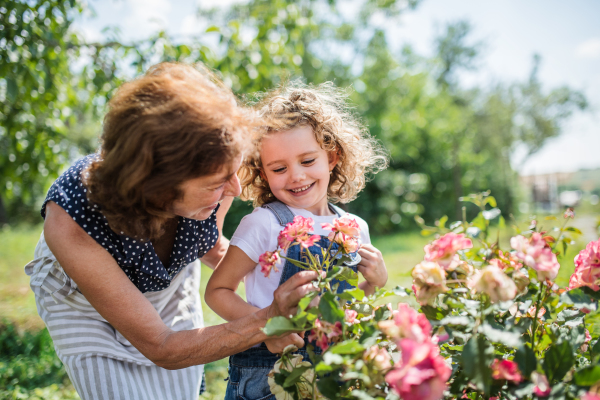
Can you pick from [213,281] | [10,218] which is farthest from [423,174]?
[10,218]

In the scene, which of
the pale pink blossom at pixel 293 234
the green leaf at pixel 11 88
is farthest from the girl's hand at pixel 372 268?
the green leaf at pixel 11 88

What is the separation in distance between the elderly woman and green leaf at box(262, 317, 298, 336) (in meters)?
0.24

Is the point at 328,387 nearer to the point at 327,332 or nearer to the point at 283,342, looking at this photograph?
the point at 327,332

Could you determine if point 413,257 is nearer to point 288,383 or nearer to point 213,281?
point 213,281

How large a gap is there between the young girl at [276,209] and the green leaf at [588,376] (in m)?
0.84

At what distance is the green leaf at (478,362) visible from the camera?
2.71 ft

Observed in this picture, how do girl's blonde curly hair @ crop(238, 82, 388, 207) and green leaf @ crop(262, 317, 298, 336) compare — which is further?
girl's blonde curly hair @ crop(238, 82, 388, 207)

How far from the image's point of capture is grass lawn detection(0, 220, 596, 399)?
291 cm

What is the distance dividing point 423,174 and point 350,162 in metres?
12.1

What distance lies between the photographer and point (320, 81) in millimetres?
11375

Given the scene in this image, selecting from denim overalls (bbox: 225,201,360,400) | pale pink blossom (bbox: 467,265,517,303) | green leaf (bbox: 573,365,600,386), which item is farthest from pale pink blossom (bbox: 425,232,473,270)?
denim overalls (bbox: 225,201,360,400)

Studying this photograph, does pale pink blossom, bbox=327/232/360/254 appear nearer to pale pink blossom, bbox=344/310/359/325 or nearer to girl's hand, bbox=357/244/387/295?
pale pink blossom, bbox=344/310/359/325

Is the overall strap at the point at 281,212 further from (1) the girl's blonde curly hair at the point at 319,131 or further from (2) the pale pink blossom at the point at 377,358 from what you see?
(2) the pale pink blossom at the point at 377,358

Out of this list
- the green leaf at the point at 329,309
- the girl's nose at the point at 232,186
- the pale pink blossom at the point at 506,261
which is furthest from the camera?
the girl's nose at the point at 232,186
